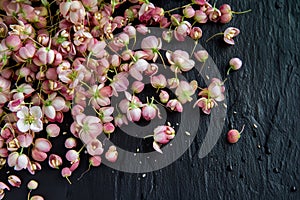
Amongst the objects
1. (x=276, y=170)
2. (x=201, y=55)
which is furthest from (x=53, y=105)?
(x=276, y=170)

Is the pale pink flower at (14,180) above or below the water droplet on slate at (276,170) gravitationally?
above

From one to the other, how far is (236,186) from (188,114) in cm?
12

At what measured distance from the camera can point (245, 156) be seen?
75cm

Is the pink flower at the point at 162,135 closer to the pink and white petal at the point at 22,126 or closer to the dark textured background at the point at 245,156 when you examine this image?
the dark textured background at the point at 245,156

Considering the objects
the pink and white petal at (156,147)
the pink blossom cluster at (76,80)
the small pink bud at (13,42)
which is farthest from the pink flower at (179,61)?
the small pink bud at (13,42)

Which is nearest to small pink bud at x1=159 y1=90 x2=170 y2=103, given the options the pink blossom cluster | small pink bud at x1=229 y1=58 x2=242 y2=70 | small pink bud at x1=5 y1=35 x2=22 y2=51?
the pink blossom cluster

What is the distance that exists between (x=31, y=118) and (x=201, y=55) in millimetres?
255

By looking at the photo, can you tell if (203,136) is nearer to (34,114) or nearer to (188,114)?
(188,114)

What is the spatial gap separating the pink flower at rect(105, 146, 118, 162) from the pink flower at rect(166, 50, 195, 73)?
14 cm

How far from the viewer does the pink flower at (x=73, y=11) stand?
2.42ft

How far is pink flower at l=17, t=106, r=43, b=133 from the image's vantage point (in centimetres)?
73

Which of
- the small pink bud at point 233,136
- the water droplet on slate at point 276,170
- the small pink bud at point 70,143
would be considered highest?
the small pink bud at point 70,143

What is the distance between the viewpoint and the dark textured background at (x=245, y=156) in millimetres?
743

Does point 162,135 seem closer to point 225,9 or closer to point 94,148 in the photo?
point 94,148
